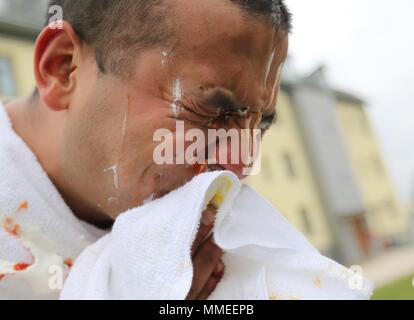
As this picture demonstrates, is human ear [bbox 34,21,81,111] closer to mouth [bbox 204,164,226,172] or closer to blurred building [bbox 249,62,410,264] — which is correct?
mouth [bbox 204,164,226,172]

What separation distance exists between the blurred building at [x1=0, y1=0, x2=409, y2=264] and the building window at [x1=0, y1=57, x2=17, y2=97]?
488 cm

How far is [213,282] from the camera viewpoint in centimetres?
75

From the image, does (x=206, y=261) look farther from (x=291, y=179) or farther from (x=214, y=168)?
(x=291, y=179)

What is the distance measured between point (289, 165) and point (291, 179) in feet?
1.56

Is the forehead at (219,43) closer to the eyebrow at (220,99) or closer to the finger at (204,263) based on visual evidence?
the eyebrow at (220,99)

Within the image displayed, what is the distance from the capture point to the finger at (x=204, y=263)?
0.72 meters

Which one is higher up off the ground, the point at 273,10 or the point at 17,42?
the point at 273,10

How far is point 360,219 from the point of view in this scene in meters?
13.5

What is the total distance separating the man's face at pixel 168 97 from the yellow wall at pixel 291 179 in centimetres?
861

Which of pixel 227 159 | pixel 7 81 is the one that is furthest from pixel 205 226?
pixel 7 81

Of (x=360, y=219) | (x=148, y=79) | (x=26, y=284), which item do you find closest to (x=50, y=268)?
(x=26, y=284)

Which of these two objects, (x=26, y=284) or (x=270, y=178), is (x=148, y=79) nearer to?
(x=26, y=284)

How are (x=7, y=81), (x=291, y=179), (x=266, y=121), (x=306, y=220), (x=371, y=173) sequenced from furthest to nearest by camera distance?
(x=371, y=173)
(x=306, y=220)
(x=291, y=179)
(x=7, y=81)
(x=266, y=121)

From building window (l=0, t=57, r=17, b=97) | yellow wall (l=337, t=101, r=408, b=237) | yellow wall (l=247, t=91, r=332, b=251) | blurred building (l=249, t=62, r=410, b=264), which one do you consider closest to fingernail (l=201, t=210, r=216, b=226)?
building window (l=0, t=57, r=17, b=97)
